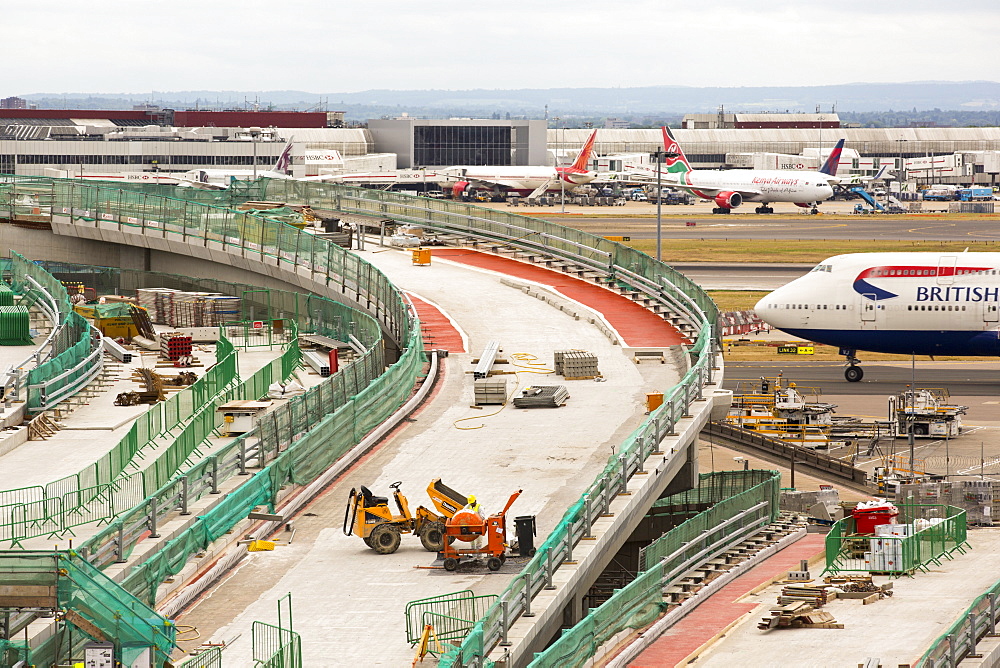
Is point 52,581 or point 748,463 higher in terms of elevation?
point 52,581

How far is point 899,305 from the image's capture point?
2778 inches

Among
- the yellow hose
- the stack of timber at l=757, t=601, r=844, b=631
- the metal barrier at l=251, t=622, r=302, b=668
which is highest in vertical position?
the yellow hose

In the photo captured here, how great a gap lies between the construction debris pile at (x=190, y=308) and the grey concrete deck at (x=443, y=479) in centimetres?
1102

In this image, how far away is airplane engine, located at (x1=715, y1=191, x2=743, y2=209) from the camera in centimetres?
17288

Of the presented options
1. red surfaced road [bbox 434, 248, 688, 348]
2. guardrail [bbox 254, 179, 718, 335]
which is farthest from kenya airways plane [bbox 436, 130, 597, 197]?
red surfaced road [bbox 434, 248, 688, 348]

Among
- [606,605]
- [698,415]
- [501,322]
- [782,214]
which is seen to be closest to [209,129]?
[782,214]

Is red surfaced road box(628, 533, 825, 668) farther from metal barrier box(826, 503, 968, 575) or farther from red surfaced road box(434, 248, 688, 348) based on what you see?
red surfaced road box(434, 248, 688, 348)

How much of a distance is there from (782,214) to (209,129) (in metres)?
72.2

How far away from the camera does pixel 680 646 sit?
3098 cm

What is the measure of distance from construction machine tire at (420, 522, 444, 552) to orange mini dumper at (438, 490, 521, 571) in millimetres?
888

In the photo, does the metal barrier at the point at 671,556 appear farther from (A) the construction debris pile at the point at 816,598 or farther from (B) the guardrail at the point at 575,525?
(A) the construction debris pile at the point at 816,598

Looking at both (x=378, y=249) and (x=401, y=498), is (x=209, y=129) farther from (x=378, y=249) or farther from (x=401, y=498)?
(x=401, y=498)

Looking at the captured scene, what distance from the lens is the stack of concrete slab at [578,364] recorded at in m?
49.9

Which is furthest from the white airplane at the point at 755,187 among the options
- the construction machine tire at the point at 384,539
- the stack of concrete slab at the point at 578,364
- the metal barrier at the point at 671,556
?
the construction machine tire at the point at 384,539
